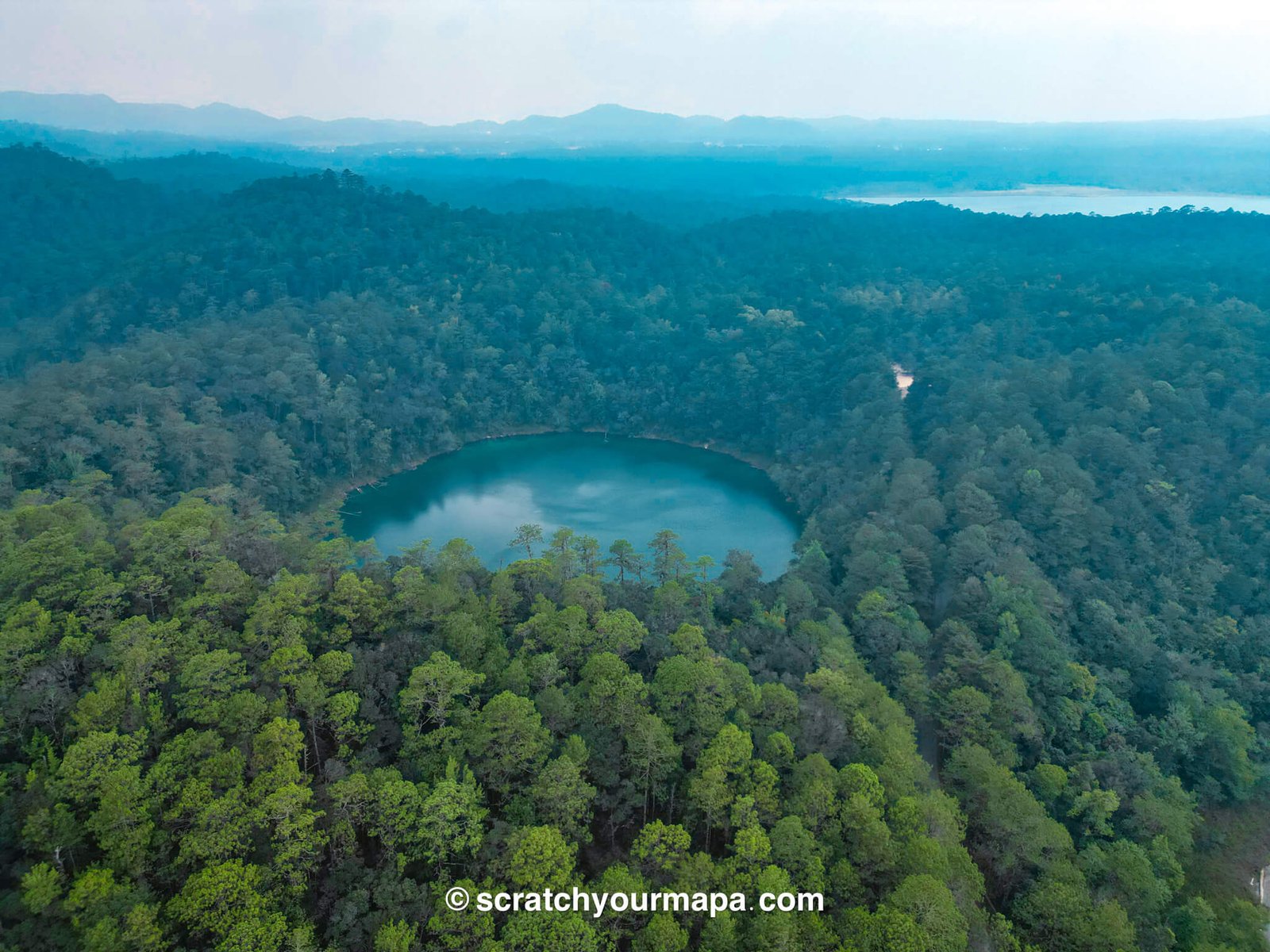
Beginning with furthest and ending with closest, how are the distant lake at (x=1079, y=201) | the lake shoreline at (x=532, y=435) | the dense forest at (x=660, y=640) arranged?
the distant lake at (x=1079, y=201) → the lake shoreline at (x=532, y=435) → the dense forest at (x=660, y=640)

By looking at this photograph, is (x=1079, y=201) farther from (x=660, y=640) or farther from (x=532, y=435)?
(x=660, y=640)

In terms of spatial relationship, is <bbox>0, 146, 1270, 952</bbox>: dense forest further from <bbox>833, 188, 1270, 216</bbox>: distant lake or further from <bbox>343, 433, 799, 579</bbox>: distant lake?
<bbox>833, 188, 1270, 216</bbox>: distant lake

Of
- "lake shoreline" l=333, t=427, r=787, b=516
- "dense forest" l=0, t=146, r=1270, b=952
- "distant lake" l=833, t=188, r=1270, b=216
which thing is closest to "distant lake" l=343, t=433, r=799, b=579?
"lake shoreline" l=333, t=427, r=787, b=516

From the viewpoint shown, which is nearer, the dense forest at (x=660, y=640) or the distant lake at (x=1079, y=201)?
the dense forest at (x=660, y=640)

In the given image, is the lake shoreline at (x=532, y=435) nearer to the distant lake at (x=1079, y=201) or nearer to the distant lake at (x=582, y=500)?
the distant lake at (x=582, y=500)

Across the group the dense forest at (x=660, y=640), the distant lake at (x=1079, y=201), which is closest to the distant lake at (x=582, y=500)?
the dense forest at (x=660, y=640)

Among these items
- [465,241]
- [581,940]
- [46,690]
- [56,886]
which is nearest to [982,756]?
[581,940]

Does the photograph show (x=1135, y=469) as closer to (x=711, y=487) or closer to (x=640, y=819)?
(x=711, y=487)
